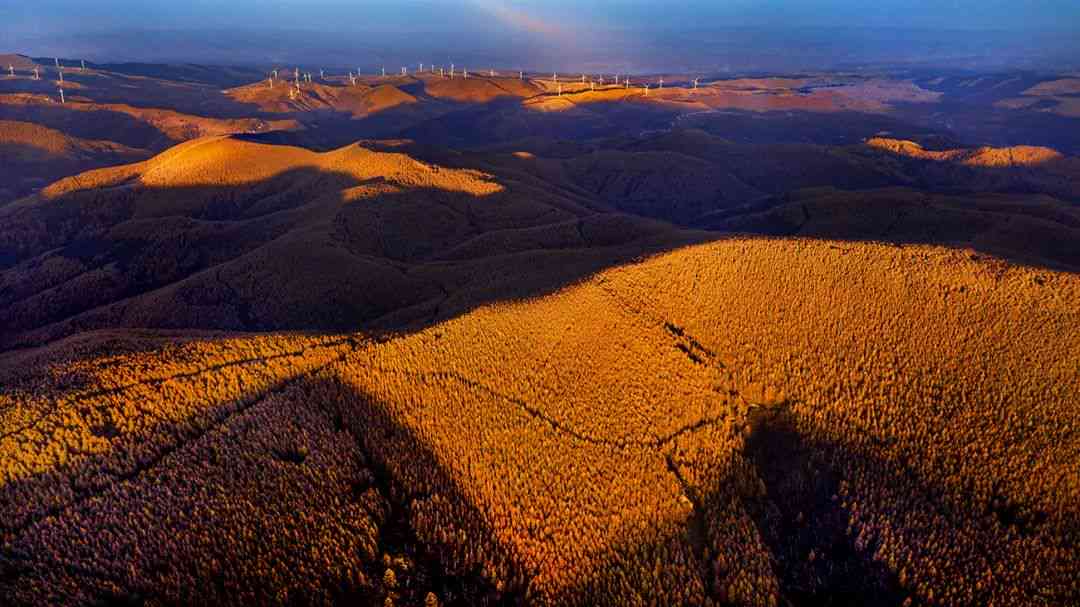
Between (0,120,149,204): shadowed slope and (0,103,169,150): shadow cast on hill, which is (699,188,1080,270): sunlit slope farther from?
(0,103,169,150): shadow cast on hill

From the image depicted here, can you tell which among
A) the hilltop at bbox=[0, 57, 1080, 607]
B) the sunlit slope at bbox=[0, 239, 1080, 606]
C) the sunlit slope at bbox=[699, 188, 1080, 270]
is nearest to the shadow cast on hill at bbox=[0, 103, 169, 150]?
the hilltop at bbox=[0, 57, 1080, 607]

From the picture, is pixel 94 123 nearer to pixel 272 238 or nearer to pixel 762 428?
pixel 272 238

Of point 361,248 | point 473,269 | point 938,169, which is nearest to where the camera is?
point 473,269

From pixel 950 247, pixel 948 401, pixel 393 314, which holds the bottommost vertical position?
pixel 393 314

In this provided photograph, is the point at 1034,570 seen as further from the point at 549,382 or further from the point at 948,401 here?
the point at 549,382

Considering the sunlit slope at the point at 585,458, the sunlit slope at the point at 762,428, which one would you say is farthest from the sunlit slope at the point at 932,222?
the sunlit slope at the point at 585,458

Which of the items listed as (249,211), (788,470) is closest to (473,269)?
(788,470)

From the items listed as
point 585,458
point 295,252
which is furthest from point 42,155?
point 585,458
